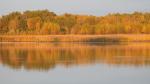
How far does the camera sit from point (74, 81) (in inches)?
549

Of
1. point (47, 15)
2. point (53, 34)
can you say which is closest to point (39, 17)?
point (47, 15)

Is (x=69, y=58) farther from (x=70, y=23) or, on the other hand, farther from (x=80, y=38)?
(x=70, y=23)

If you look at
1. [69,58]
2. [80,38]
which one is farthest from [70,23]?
[69,58]

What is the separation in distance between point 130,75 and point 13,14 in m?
60.6

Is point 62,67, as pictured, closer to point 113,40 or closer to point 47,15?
point 113,40

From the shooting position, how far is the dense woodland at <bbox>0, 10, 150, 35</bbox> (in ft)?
197

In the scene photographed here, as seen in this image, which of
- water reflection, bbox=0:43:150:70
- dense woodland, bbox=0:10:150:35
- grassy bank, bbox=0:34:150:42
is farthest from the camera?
dense woodland, bbox=0:10:150:35

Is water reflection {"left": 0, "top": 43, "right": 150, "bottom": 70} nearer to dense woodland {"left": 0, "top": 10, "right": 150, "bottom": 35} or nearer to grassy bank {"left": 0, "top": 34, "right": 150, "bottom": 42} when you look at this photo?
grassy bank {"left": 0, "top": 34, "right": 150, "bottom": 42}

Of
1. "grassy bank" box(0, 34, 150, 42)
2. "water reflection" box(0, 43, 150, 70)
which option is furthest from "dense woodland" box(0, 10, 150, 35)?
"water reflection" box(0, 43, 150, 70)

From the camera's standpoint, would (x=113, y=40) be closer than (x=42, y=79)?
No

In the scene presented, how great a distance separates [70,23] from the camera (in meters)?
67.3

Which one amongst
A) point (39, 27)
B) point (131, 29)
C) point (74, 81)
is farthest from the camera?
point (39, 27)

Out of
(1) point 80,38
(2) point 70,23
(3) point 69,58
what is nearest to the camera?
(3) point 69,58

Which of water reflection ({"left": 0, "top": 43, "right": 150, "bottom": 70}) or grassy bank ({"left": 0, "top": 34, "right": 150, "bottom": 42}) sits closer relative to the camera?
water reflection ({"left": 0, "top": 43, "right": 150, "bottom": 70})
